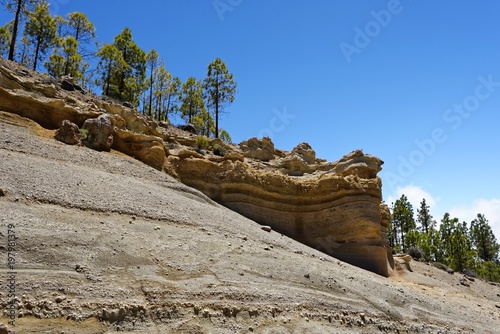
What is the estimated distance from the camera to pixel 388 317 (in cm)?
1018

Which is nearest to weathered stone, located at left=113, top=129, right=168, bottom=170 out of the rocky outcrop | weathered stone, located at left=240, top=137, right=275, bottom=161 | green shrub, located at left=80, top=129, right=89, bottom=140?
the rocky outcrop

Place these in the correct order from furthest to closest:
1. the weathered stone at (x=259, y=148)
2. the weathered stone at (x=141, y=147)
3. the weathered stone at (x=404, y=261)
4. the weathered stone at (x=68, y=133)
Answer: the weathered stone at (x=259, y=148) < the weathered stone at (x=404, y=261) < the weathered stone at (x=141, y=147) < the weathered stone at (x=68, y=133)

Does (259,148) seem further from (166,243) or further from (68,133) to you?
(166,243)

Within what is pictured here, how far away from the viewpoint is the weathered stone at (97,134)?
15.4 metres

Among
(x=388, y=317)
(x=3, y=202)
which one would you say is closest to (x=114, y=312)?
(x=3, y=202)

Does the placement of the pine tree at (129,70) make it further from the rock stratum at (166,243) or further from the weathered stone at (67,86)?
the rock stratum at (166,243)

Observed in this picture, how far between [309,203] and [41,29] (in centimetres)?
3000

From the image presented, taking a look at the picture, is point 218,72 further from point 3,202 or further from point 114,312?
point 114,312

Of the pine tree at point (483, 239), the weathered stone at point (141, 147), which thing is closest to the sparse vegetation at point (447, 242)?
the pine tree at point (483, 239)

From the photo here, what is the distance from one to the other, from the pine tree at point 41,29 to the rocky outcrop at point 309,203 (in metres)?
25.5

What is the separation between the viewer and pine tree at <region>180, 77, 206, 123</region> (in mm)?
45375

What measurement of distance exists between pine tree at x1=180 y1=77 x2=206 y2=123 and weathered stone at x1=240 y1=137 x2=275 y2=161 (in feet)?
69.0

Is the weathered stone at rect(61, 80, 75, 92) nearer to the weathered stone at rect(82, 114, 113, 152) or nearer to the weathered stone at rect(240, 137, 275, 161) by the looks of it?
the weathered stone at rect(82, 114, 113, 152)

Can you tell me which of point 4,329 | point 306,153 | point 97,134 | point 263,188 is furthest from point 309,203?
point 4,329
